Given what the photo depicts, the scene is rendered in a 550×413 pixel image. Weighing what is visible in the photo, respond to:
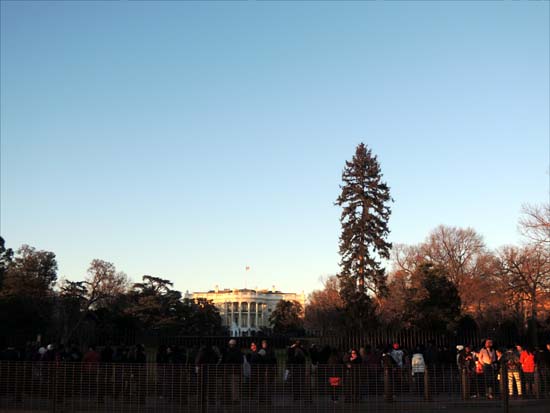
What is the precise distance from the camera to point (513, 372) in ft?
51.1

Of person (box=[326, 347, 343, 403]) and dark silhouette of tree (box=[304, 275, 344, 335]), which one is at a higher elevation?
dark silhouette of tree (box=[304, 275, 344, 335])

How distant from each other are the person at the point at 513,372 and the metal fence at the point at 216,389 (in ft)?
3.18

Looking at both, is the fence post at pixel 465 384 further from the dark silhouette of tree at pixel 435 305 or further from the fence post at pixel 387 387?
the dark silhouette of tree at pixel 435 305

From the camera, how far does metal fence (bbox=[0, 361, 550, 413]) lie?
1209 cm

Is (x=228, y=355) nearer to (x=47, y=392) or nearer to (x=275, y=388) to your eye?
(x=275, y=388)

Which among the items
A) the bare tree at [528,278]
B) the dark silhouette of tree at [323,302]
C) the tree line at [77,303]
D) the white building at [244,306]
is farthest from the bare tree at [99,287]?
the white building at [244,306]

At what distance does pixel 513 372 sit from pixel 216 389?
8157 mm

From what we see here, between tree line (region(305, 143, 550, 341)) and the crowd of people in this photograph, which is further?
tree line (region(305, 143, 550, 341))

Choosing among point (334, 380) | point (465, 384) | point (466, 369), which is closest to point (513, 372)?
point (466, 369)

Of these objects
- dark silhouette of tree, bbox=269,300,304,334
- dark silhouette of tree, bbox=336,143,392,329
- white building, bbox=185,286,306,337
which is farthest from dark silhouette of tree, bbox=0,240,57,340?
white building, bbox=185,286,306,337

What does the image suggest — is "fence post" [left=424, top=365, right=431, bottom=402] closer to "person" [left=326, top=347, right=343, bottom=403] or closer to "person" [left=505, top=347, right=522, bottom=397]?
"person" [left=505, top=347, right=522, bottom=397]

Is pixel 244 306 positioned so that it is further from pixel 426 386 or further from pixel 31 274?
pixel 426 386

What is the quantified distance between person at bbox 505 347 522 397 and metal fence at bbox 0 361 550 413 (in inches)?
38.1

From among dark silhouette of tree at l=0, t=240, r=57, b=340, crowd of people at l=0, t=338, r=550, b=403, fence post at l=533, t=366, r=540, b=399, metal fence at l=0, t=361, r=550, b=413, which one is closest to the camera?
metal fence at l=0, t=361, r=550, b=413
